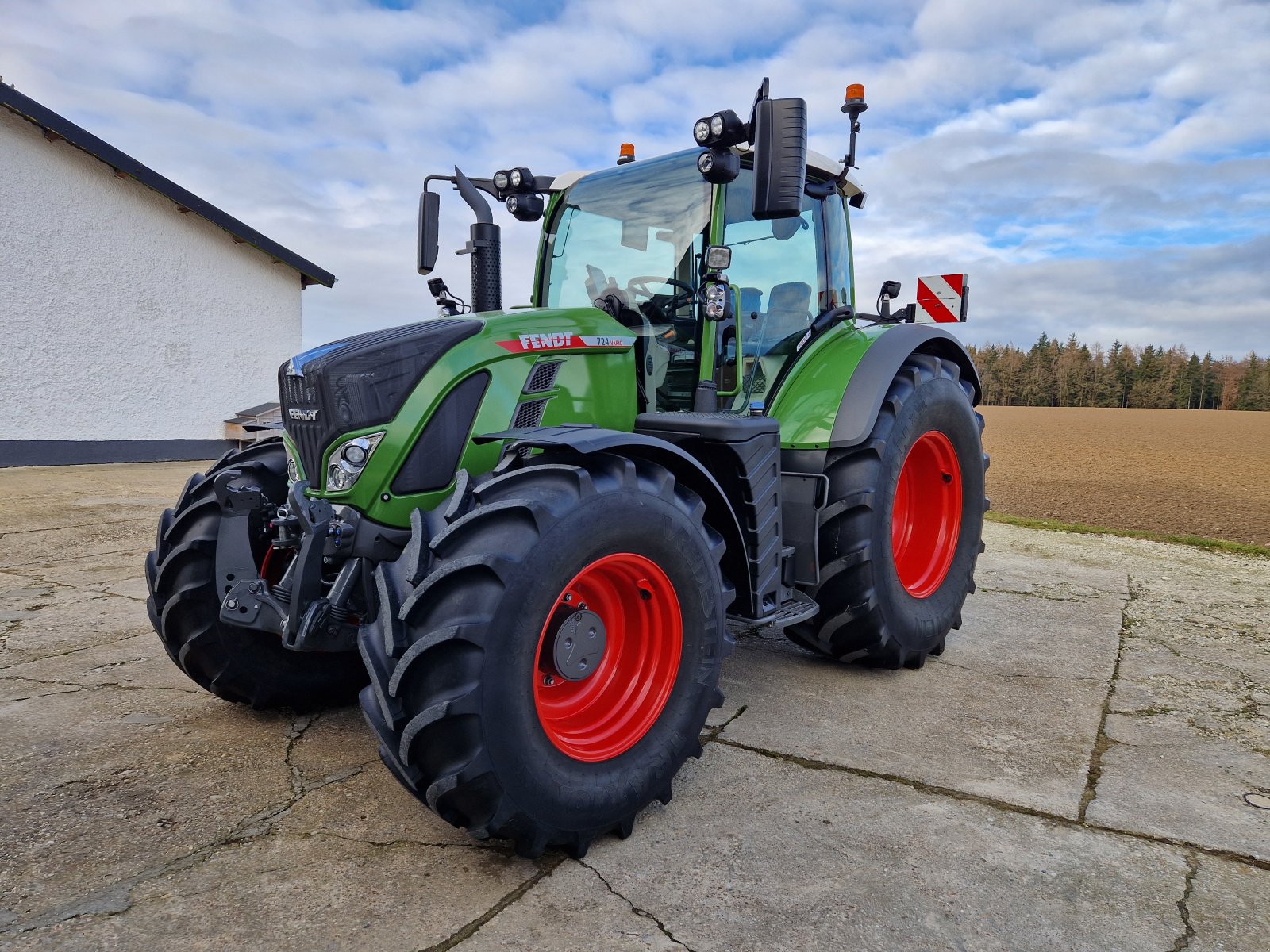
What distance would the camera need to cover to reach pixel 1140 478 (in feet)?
41.3

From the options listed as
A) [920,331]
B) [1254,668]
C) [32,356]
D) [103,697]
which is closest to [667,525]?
[920,331]

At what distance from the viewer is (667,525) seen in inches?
94.8

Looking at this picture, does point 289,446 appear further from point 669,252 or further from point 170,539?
point 669,252

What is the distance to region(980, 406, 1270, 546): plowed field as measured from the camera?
8672 mm

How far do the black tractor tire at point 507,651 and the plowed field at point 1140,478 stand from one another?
725 centimetres

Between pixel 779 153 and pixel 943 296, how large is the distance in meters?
5.23

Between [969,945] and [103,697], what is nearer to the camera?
[969,945]

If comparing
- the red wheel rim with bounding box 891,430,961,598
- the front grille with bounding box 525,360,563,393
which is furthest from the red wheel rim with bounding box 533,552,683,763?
the red wheel rim with bounding box 891,430,961,598

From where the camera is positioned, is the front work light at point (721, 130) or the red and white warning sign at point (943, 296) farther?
the red and white warning sign at point (943, 296)

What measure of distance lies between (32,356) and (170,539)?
1053 cm

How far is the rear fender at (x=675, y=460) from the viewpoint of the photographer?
2334 mm

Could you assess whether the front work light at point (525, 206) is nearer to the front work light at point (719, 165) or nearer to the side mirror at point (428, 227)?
the side mirror at point (428, 227)

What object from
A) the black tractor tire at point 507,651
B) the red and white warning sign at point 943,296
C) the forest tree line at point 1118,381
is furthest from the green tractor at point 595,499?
the forest tree line at point 1118,381

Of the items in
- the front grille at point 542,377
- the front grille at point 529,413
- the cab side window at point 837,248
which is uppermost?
the cab side window at point 837,248
